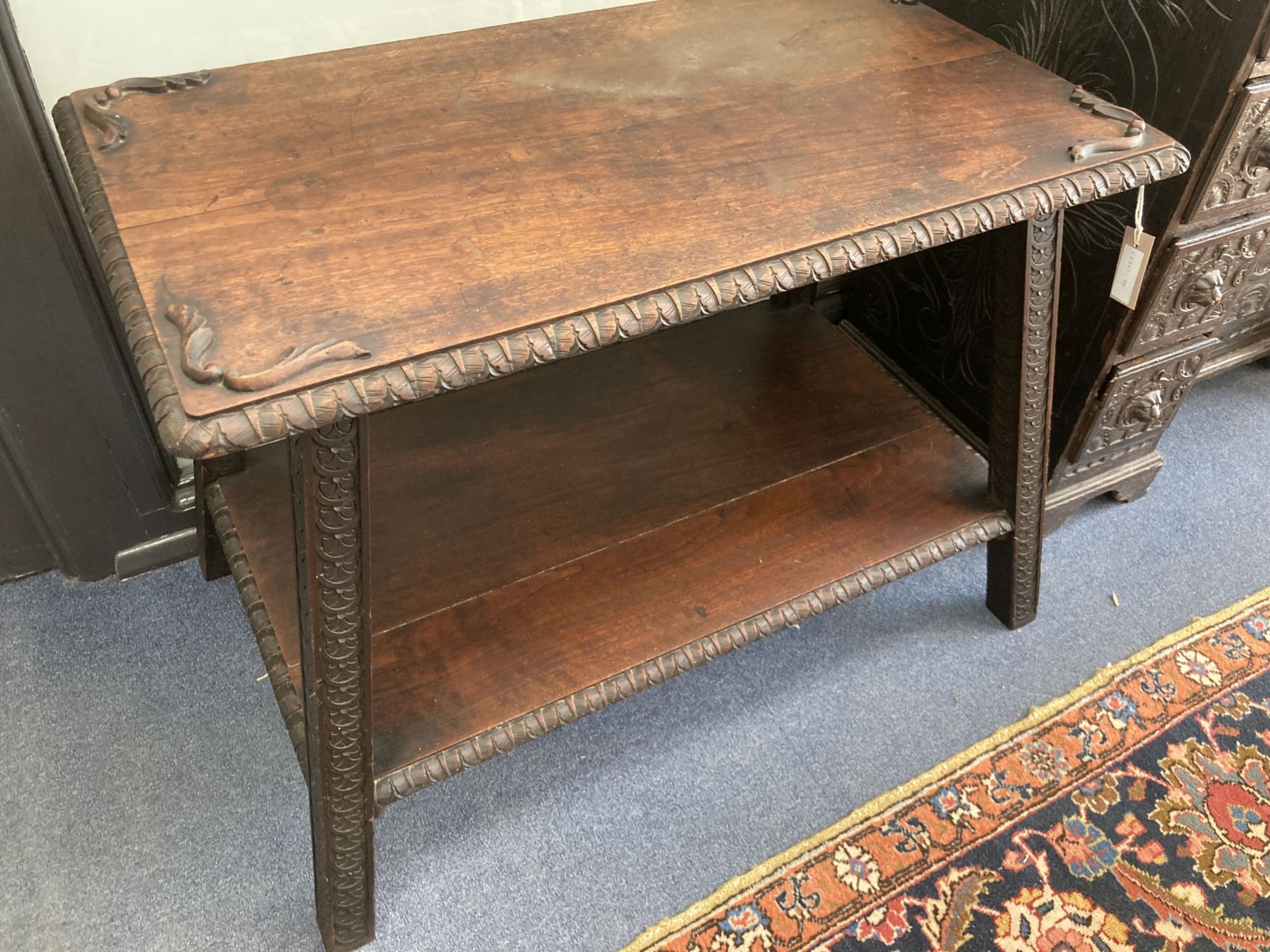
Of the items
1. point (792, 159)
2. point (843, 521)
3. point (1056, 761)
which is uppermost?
point (792, 159)

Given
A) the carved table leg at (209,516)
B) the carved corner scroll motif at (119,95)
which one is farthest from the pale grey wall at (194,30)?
the carved table leg at (209,516)

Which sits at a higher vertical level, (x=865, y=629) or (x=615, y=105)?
(x=615, y=105)

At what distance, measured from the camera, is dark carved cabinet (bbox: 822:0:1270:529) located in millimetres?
1091

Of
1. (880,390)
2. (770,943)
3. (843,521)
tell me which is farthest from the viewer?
Answer: (880,390)

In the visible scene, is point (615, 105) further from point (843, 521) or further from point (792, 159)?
point (843, 521)

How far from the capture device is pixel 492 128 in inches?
38.8

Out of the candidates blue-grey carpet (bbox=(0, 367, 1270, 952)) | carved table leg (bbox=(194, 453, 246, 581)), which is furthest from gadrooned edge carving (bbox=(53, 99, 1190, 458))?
blue-grey carpet (bbox=(0, 367, 1270, 952))

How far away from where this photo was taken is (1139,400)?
1422 millimetres

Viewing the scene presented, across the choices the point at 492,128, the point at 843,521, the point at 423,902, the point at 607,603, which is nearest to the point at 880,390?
the point at 843,521

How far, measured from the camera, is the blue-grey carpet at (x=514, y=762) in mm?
1153

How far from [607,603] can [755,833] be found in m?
0.36

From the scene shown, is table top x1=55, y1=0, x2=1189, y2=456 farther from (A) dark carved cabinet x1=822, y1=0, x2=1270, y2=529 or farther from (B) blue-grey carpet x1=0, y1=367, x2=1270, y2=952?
(B) blue-grey carpet x1=0, y1=367, x2=1270, y2=952

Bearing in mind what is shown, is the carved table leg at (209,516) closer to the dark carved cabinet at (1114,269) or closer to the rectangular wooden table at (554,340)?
the rectangular wooden table at (554,340)

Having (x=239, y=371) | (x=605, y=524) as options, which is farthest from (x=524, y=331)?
(x=605, y=524)
